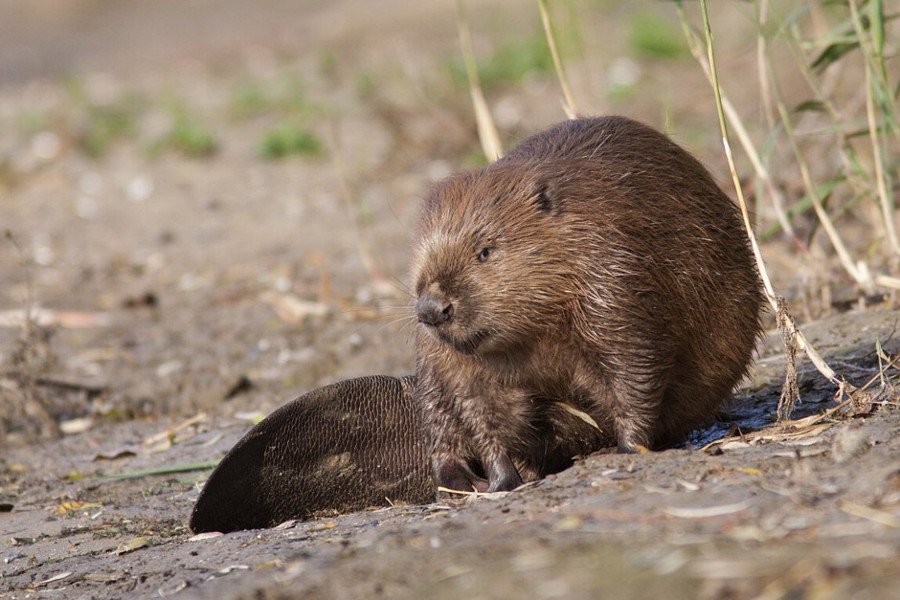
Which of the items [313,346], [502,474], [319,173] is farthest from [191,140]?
[502,474]

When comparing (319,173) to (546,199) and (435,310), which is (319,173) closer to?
(546,199)

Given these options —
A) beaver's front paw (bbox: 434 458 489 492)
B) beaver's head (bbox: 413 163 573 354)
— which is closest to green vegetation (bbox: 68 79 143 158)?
beaver's front paw (bbox: 434 458 489 492)

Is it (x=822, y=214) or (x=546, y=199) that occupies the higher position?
(x=546, y=199)

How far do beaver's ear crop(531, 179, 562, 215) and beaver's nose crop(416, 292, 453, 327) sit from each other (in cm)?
38

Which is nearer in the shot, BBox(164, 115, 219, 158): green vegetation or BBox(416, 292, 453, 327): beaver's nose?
BBox(416, 292, 453, 327): beaver's nose

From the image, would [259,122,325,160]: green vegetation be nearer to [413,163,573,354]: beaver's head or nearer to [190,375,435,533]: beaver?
[190,375,435,533]: beaver

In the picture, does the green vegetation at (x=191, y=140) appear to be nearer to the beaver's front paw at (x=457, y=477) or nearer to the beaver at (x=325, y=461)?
the beaver at (x=325, y=461)

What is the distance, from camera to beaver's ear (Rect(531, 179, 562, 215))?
3230 millimetres

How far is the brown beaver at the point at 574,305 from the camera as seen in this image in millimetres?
3160

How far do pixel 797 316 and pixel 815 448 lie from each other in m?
2.08

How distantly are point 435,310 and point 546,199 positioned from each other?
449 mm

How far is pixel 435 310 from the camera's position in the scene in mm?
3100

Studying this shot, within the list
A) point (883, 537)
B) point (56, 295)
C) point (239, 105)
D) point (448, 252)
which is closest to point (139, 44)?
point (239, 105)

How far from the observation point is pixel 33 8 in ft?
64.0
